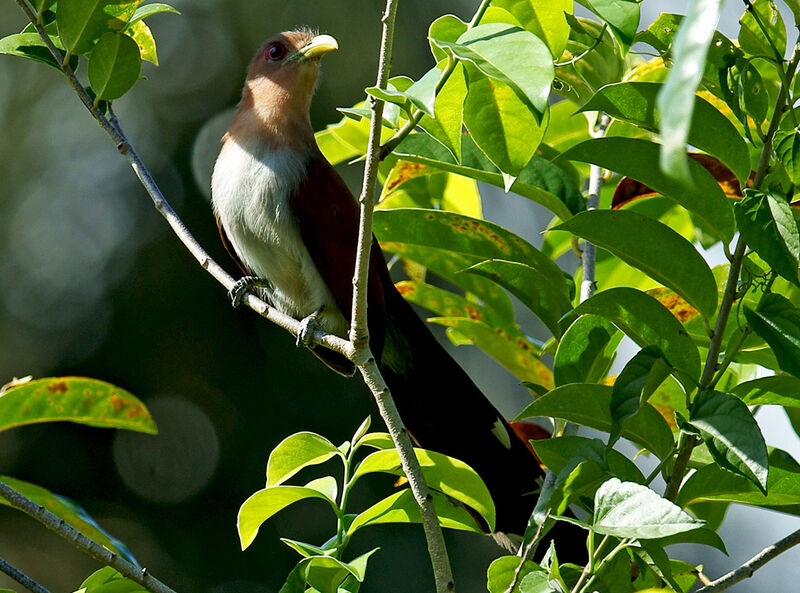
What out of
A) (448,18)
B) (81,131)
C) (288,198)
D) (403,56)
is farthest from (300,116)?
(81,131)

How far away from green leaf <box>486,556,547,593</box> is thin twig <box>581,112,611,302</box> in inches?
20.8

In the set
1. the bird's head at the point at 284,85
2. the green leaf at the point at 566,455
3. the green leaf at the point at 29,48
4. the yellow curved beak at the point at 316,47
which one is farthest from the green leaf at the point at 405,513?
the yellow curved beak at the point at 316,47

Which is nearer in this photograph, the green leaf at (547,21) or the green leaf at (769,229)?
the green leaf at (769,229)

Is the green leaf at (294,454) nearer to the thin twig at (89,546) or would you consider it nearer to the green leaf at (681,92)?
the thin twig at (89,546)

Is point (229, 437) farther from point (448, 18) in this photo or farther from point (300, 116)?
point (448, 18)

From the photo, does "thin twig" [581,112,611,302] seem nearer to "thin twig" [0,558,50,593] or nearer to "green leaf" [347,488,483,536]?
"green leaf" [347,488,483,536]

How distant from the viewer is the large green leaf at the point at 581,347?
147 centimetres

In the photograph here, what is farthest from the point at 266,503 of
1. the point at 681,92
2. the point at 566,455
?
the point at 681,92

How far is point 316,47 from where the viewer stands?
286 centimetres

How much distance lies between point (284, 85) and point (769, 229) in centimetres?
205

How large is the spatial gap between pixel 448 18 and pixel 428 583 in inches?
228

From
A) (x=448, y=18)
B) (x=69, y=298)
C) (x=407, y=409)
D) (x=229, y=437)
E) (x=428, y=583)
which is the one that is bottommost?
(x=428, y=583)

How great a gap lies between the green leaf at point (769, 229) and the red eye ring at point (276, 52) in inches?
86.2

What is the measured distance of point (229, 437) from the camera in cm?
652
